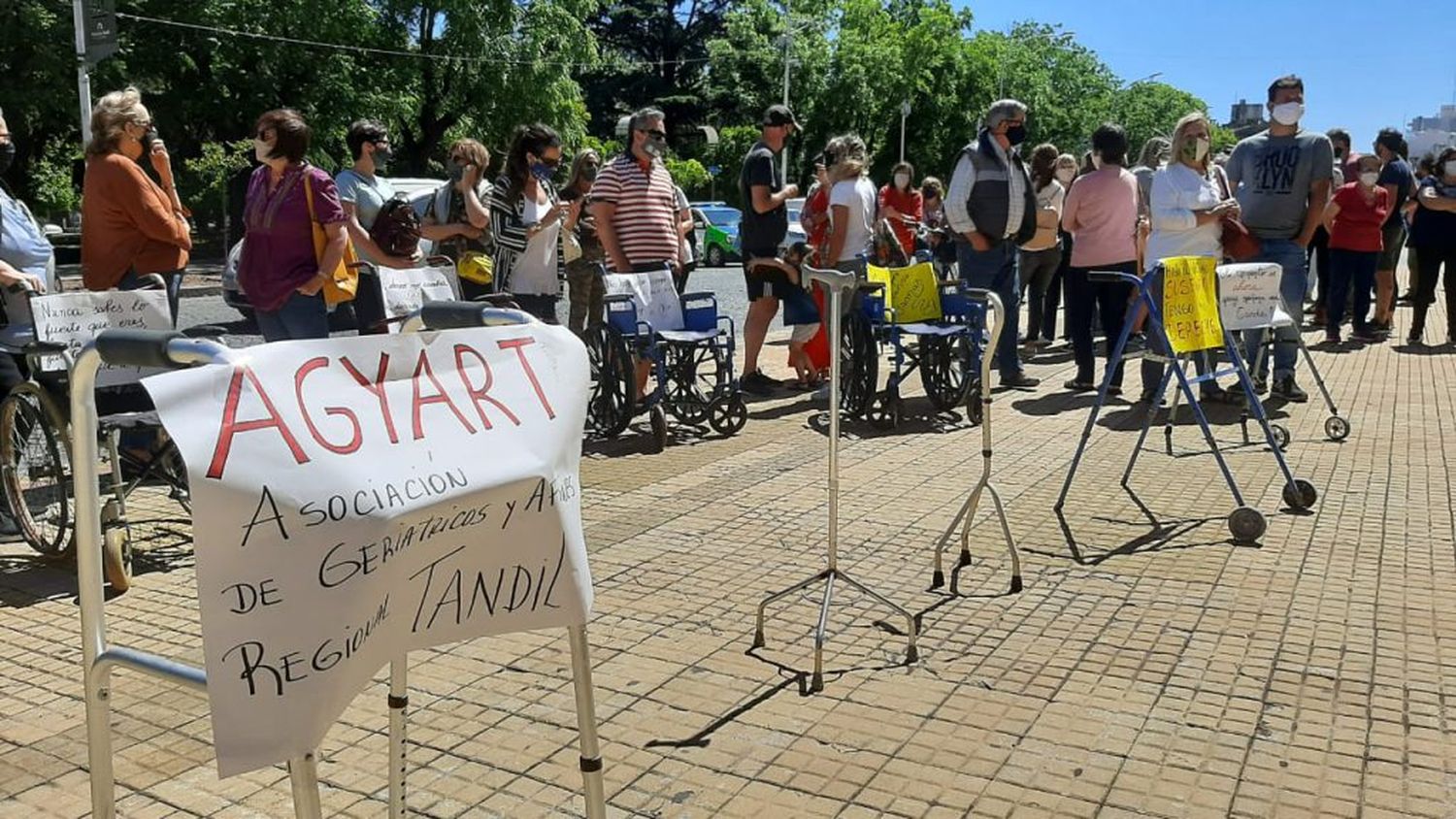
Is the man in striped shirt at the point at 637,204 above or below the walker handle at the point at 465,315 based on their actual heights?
above

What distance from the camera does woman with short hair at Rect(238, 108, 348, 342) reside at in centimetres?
591

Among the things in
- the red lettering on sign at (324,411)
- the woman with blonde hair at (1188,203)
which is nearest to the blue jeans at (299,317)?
the red lettering on sign at (324,411)

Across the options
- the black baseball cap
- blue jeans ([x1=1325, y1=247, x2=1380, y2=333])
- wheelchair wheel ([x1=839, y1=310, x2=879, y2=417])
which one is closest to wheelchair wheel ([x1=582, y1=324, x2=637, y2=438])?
wheelchair wheel ([x1=839, y1=310, x2=879, y2=417])

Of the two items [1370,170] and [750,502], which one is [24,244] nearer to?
[750,502]

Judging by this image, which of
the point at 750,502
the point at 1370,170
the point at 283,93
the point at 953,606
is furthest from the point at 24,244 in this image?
the point at 283,93

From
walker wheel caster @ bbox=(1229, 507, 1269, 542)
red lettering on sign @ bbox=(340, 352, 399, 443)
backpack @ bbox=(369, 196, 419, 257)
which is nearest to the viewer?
red lettering on sign @ bbox=(340, 352, 399, 443)

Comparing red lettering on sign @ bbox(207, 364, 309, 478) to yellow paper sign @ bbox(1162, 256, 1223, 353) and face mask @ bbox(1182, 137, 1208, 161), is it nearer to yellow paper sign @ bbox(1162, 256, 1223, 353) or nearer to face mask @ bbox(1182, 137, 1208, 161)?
yellow paper sign @ bbox(1162, 256, 1223, 353)

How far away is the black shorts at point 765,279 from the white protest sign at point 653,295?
1.22 m

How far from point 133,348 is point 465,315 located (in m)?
0.71

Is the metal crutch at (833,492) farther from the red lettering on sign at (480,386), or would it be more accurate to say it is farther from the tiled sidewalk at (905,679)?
the red lettering on sign at (480,386)

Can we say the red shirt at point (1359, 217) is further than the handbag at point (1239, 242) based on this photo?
Yes

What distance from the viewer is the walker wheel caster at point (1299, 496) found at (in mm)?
6230

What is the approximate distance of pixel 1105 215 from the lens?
9.62 metres

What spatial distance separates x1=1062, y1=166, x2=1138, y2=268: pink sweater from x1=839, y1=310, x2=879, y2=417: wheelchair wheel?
234 centimetres
